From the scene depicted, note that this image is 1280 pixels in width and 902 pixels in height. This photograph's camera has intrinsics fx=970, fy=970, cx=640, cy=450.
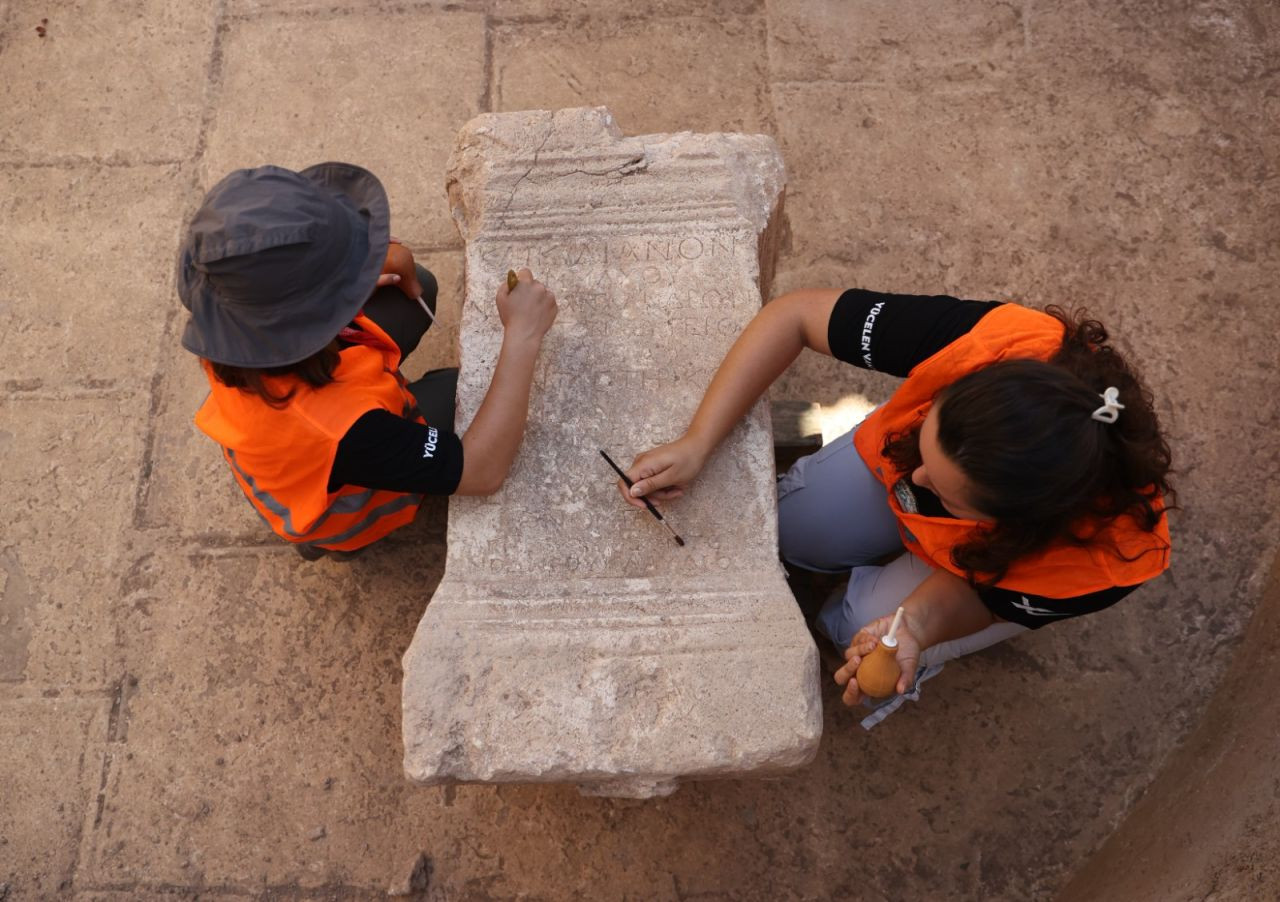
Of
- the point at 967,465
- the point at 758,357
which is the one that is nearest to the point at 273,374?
the point at 758,357

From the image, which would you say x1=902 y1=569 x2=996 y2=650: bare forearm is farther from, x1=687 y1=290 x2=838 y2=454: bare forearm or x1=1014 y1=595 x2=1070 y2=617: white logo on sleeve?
x1=687 y1=290 x2=838 y2=454: bare forearm

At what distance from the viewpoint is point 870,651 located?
1833mm

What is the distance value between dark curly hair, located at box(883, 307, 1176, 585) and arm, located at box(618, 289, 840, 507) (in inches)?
14.9

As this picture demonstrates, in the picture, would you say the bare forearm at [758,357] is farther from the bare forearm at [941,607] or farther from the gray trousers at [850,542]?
the bare forearm at [941,607]

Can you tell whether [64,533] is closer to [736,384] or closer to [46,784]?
[46,784]

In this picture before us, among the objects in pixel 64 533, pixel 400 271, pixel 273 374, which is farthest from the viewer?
pixel 64 533

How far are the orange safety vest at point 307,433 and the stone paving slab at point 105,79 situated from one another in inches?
64.4

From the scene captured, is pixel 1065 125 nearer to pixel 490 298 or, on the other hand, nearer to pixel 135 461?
pixel 490 298

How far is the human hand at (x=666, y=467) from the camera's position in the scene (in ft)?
6.28

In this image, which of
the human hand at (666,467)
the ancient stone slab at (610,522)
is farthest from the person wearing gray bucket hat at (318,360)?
the human hand at (666,467)

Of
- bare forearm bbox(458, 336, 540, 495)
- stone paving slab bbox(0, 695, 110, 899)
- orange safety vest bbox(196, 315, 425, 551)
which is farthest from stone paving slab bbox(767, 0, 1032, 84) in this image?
stone paving slab bbox(0, 695, 110, 899)

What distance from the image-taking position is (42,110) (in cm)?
320

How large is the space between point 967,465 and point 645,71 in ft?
6.97

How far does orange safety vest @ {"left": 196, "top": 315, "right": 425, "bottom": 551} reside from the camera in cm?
178
